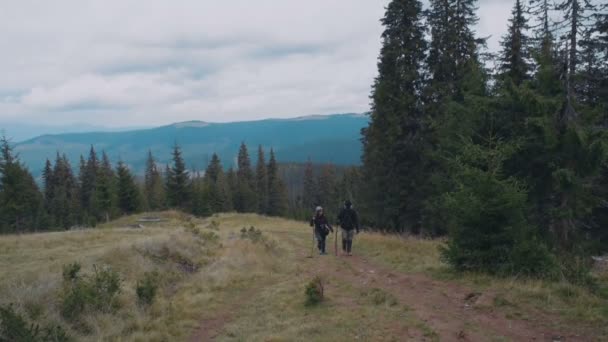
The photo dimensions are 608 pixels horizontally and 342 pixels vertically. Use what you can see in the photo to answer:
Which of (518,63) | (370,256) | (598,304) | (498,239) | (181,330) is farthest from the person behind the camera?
(518,63)

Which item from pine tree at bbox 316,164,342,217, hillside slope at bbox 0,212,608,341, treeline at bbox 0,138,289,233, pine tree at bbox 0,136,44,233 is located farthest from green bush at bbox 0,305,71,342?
pine tree at bbox 316,164,342,217

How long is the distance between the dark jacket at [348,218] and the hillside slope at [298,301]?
4.92ft

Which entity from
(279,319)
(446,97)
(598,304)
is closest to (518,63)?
(446,97)

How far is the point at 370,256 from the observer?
48.8ft

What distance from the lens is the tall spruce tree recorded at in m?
23.3

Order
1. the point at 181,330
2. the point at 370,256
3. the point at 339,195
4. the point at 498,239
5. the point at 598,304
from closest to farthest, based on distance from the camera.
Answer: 1. the point at 598,304
2. the point at 181,330
3. the point at 498,239
4. the point at 370,256
5. the point at 339,195

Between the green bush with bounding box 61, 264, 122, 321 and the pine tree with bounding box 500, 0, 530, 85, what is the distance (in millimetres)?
17214

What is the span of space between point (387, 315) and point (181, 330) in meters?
4.06

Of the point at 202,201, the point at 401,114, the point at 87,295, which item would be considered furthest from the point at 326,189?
the point at 87,295

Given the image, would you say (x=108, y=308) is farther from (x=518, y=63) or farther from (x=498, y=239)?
(x=518, y=63)

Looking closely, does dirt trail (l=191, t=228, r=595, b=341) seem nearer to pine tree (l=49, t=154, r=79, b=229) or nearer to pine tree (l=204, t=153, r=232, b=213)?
pine tree (l=204, t=153, r=232, b=213)

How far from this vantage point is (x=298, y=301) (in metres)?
9.41

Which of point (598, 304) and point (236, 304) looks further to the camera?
point (236, 304)

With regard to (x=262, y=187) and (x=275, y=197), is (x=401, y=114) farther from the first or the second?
(x=262, y=187)
